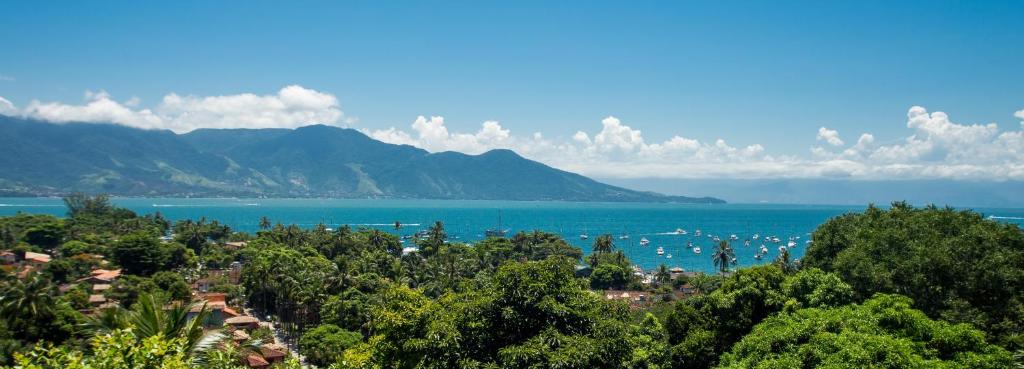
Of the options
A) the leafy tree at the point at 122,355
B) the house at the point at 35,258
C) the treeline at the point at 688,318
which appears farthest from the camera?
the house at the point at 35,258

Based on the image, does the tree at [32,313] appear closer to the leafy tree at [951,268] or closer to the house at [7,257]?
the leafy tree at [951,268]

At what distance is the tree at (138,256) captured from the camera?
55.5m

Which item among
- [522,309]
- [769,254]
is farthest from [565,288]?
[769,254]

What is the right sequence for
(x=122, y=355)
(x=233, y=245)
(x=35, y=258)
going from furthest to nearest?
(x=233, y=245) < (x=35, y=258) < (x=122, y=355)

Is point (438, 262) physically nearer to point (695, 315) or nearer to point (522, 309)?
point (695, 315)

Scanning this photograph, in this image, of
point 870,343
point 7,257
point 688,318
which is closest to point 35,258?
point 7,257

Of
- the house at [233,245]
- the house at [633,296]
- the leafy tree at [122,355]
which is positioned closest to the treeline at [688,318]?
the leafy tree at [122,355]

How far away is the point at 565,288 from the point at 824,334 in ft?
21.8

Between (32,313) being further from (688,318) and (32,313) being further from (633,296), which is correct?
(633,296)

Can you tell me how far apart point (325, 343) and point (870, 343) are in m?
29.1

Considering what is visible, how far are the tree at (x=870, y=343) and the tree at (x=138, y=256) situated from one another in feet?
183

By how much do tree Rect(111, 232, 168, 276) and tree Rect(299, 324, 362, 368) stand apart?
28.4 m

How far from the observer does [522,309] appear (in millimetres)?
11945

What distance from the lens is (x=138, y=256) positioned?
5581 centimetres
